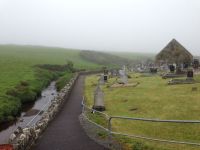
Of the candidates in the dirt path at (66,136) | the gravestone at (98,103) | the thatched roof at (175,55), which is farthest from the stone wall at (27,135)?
the thatched roof at (175,55)

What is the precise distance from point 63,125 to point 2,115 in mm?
11276

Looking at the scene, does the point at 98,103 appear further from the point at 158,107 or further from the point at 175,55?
the point at 175,55

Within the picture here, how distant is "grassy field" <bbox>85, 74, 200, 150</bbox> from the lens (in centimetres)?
2033

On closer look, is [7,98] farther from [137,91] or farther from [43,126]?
[43,126]

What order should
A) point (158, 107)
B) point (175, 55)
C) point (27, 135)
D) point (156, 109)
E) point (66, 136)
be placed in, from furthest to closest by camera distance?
point (175, 55)
point (158, 107)
point (156, 109)
point (66, 136)
point (27, 135)

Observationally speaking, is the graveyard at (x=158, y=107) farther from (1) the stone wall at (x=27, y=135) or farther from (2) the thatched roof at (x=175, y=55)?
(1) the stone wall at (x=27, y=135)

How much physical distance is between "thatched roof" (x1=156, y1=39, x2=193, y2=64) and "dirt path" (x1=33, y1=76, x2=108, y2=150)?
2205cm

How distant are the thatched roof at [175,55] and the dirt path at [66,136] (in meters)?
22.1

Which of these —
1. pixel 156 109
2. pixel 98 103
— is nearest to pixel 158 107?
pixel 156 109

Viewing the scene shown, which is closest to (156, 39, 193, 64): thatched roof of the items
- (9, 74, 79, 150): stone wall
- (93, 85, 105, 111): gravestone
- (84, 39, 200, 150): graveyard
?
(84, 39, 200, 150): graveyard

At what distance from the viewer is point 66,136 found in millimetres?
21297

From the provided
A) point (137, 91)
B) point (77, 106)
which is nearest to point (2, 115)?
point (77, 106)

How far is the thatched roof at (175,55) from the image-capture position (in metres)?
48.6

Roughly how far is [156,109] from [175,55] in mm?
22053
